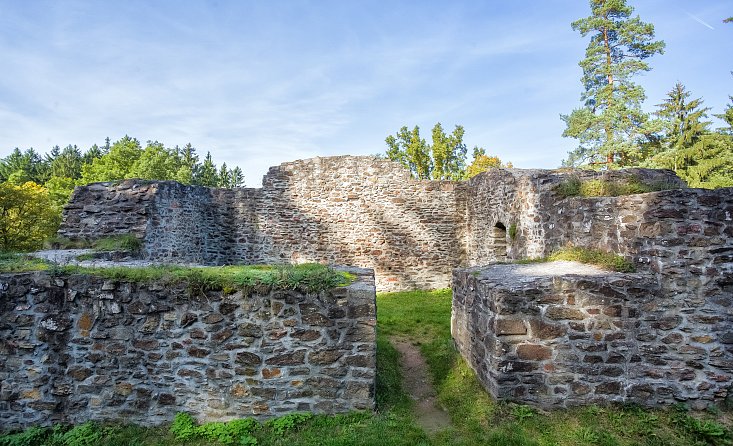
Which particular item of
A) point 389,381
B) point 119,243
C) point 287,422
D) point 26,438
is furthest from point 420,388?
point 119,243

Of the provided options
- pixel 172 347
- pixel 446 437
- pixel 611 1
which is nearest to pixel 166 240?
pixel 172 347

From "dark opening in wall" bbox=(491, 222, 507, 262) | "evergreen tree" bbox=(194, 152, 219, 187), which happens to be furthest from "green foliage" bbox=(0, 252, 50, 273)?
"evergreen tree" bbox=(194, 152, 219, 187)

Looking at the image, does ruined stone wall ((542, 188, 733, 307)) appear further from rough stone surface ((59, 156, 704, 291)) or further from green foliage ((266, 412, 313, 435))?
rough stone surface ((59, 156, 704, 291))

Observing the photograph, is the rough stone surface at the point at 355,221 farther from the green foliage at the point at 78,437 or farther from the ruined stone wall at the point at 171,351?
the green foliage at the point at 78,437

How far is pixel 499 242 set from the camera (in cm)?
1180

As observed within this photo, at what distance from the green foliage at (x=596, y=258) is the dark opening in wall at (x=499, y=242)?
184 inches

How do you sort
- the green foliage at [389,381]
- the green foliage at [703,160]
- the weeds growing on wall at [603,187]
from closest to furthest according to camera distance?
the green foliage at [389,381]
the weeds growing on wall at [603,187]
the green foliage at [703,160]

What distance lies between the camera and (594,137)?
2247cm

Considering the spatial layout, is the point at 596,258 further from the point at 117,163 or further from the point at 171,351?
the point at 117,163

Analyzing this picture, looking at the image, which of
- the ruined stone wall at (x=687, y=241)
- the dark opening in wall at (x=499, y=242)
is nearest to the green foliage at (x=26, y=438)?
the ruined stone wall at (x=687, y=241)

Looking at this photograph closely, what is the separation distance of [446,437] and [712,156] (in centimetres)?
2824

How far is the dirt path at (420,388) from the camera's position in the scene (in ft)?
15.6

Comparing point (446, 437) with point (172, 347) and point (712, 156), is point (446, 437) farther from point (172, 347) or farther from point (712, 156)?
point (712, 156)

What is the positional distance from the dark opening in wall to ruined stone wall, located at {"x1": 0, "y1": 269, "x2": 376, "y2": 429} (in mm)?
8310
